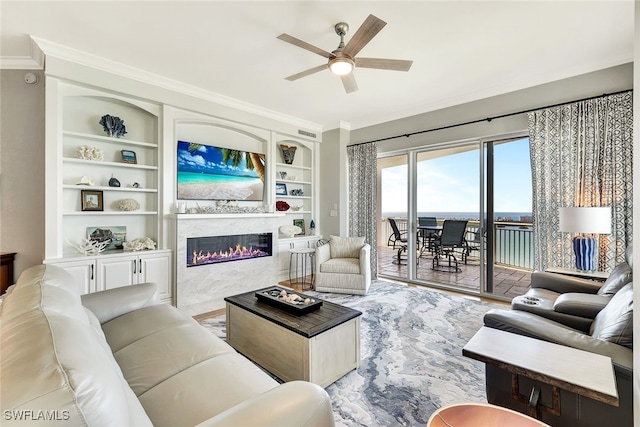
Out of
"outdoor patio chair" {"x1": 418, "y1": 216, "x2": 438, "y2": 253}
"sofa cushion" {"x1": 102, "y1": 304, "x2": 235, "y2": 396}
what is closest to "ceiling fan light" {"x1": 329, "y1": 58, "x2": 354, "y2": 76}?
"sofa cushion" {"x1": 102, "y1": 304, "x2": 235, "y2": 396}

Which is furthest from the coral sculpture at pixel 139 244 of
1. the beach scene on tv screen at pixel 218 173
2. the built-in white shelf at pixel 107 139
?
the built-in white shelf at pixel 107 139

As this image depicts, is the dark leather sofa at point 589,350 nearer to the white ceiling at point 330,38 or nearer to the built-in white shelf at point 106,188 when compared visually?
the white ceiling at point 330,38

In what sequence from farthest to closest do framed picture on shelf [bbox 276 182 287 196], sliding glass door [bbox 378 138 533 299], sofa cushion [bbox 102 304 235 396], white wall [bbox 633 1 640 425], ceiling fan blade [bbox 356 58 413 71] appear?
framed picture on shelf [bbox 276 182 287 196]
sliding glass door [bbox 378 138 533 299]
ceiling fan blade [bbox 356 58 413 71]
sofa cushion [bbox 102 304 235 396]
white wall [bbox 633 1 640 425]

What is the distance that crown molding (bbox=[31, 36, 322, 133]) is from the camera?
275 centimetres

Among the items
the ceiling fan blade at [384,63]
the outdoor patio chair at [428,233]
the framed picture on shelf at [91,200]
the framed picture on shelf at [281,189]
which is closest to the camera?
the ceiling fan blade at [384,63]

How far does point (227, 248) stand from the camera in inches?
161

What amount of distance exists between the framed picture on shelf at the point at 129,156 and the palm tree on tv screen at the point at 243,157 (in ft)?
2.26

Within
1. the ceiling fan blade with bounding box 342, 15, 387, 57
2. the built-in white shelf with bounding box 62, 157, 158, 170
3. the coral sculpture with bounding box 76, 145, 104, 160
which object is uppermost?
the ceiling fan blade with bounding box 342, 15, 387, 57

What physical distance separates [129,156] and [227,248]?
67.4 inches

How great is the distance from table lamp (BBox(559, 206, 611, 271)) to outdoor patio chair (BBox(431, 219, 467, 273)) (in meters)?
1.59

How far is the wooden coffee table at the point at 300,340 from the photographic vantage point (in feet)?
6.10

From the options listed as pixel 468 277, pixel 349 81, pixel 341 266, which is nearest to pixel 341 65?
pixel 349 81

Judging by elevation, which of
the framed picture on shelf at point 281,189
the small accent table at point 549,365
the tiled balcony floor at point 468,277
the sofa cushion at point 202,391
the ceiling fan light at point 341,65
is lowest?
the tiled balcony floor at point 468,277

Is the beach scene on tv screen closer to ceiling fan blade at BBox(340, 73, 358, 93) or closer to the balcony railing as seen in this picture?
ceiling fan blade at BBox(340, 73, 358, 93)
